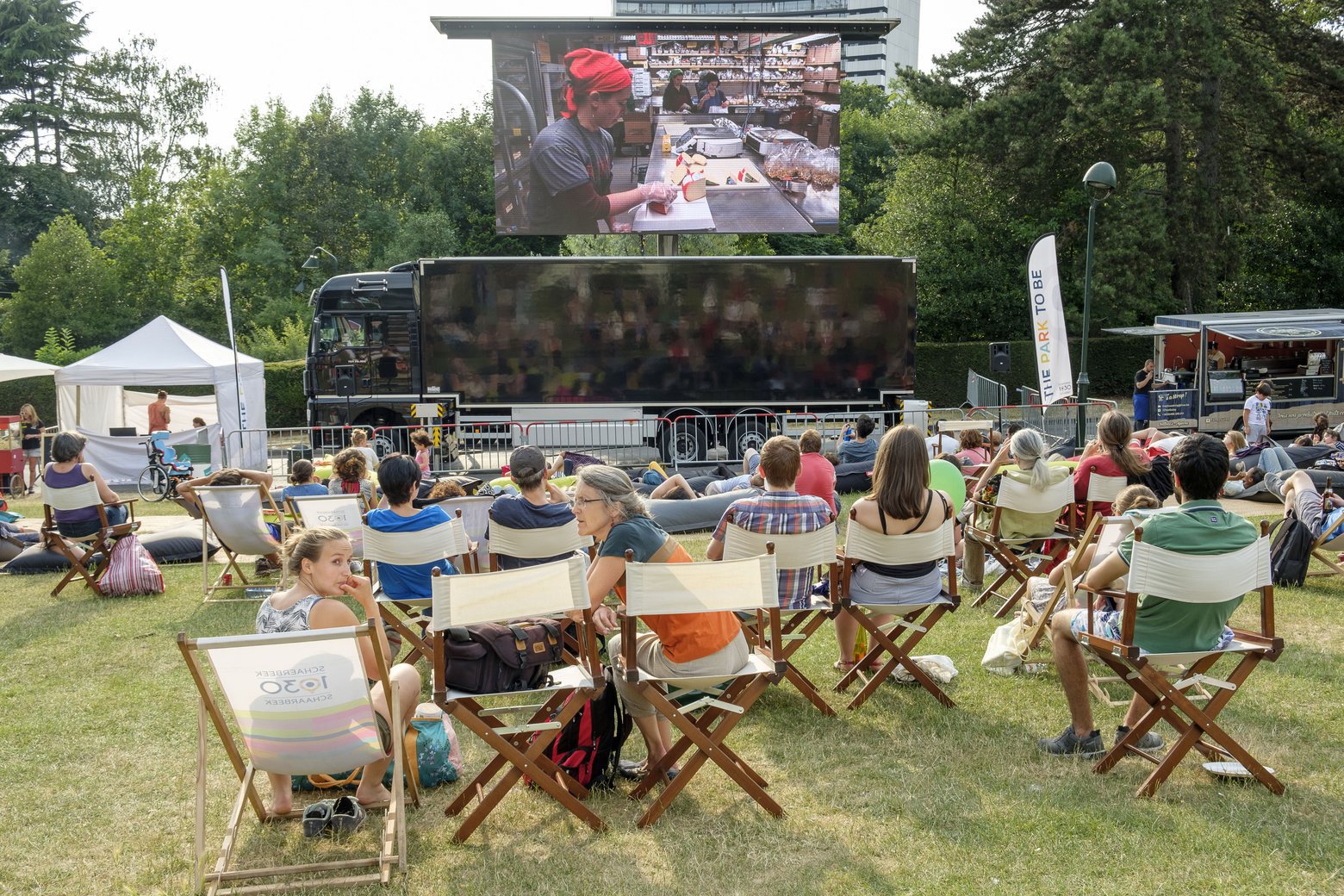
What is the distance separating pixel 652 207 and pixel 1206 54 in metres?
13.6

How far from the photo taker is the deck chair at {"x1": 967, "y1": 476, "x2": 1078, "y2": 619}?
687 centimetres

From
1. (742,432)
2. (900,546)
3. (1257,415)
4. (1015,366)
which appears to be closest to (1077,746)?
(900,546)

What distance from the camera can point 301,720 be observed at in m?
3.69

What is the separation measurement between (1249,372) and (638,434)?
37.6 ft

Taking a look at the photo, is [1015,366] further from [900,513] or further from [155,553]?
[900,513]

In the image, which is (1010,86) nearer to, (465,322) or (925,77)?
(925,77)

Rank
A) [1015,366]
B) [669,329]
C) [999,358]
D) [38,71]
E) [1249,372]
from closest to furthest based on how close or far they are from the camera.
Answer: [669,329], [1249,372], [999,358], [1015,366], [38,71]

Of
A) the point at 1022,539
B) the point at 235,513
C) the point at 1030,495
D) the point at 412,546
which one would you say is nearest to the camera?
the point at 412,546

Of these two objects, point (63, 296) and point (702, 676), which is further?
point (63, 296)

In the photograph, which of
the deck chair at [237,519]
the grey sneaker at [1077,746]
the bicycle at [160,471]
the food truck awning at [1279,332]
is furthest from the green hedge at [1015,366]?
the grey sneaker at [1077,746]

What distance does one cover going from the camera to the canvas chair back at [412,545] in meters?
5.75

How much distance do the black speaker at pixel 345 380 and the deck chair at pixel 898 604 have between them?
14.0 metres

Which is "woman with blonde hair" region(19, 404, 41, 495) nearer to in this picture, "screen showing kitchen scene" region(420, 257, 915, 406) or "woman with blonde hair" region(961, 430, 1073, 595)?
"screen showing kitchen scene" region(420, 257, 915, 406)

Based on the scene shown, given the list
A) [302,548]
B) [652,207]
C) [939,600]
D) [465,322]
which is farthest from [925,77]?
[302,548]
